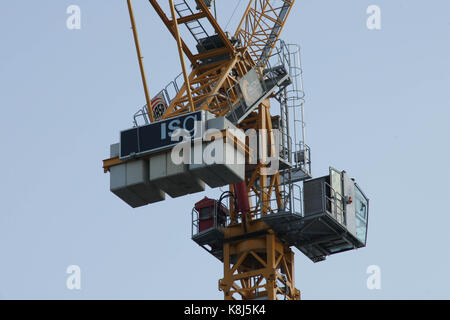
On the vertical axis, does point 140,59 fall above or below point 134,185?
above

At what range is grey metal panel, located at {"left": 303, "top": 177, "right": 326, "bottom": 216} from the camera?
5703cm

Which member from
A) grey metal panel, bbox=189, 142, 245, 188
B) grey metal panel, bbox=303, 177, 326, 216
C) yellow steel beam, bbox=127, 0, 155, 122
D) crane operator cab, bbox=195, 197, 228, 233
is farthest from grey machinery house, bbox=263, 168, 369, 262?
grey metal panel, bbox=189, 142, 245, 188

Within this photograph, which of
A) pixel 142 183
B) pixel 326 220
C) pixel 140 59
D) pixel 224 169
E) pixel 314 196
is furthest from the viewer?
pixel 314 196

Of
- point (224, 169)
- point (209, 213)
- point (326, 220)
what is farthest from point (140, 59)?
point (326, 220)

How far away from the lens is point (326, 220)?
57250 mm

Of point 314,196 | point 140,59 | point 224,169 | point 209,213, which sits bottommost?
point 224,169

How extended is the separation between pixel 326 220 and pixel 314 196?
1144 millimetres

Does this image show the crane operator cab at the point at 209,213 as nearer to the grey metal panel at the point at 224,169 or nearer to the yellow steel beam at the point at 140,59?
the yellow steel beam at the point at 140,59

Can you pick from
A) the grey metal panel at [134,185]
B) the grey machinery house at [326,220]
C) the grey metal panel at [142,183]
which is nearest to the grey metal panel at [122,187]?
the grey metal panel at [134,185]

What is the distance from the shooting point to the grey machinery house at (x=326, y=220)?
187ft

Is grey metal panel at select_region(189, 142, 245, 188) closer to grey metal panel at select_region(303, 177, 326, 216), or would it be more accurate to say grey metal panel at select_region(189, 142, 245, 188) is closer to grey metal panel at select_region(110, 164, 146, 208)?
grey metal panel at select_region(110, 164, 146, 208)

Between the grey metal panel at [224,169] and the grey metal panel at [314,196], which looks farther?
the grey metal panel at [314,196]

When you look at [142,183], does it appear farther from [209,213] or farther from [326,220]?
[326,220]
